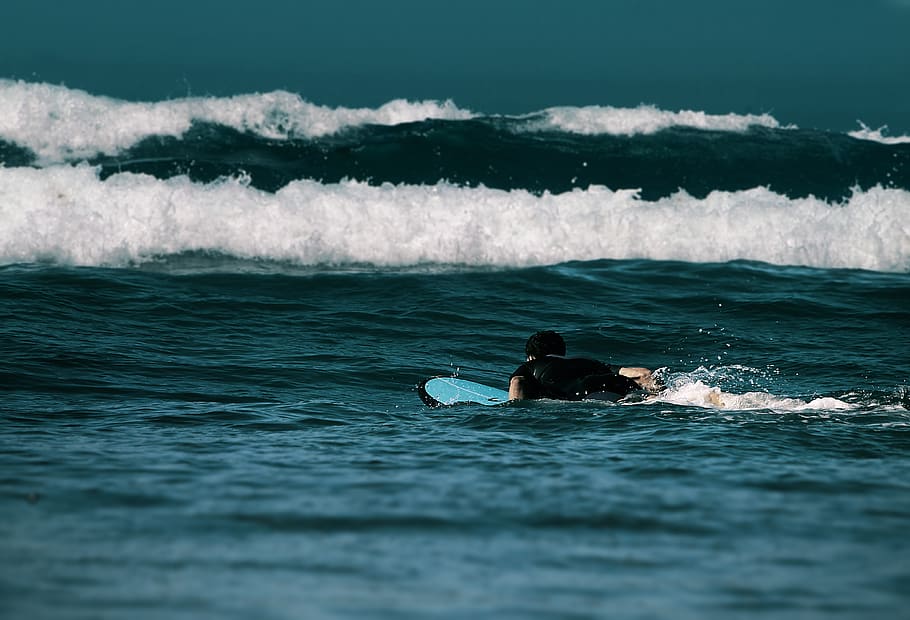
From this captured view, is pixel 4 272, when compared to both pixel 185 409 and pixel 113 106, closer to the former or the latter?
pixel 185 409

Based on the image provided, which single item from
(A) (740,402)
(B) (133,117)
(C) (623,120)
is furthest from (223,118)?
(A) (740,402)

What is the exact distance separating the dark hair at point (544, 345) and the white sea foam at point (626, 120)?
18.3 meters

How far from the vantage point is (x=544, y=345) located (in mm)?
10195

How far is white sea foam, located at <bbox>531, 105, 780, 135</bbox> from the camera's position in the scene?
28219 mm

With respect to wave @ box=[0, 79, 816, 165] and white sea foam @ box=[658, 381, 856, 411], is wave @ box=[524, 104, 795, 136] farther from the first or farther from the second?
white sea foam @ box=[658, 381, 856, 411]

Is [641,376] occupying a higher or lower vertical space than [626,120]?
lower

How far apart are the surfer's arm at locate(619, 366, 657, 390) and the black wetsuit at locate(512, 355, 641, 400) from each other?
0.23 feet

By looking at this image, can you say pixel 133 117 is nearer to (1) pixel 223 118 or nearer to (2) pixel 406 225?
(1) pixel 223 118

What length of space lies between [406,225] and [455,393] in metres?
10.1

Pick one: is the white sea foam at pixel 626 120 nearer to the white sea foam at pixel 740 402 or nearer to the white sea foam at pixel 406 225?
the white sea foam at pixel 406 225

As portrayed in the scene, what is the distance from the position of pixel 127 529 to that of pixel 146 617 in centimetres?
133

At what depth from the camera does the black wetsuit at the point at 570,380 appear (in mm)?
9695

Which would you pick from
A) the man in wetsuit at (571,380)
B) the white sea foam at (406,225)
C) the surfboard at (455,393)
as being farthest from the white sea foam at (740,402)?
the white sea foam at (406,225)

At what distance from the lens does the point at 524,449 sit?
766 centimetres
